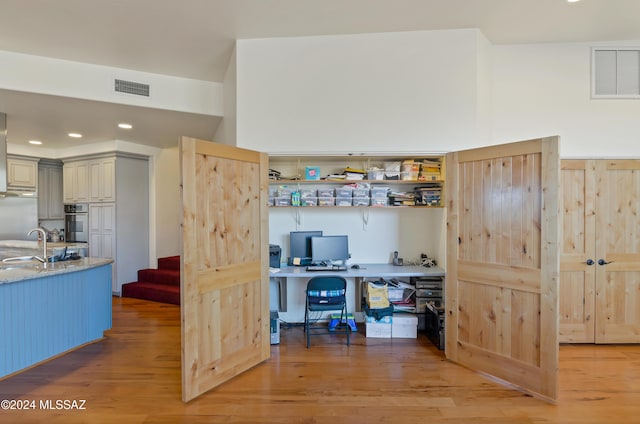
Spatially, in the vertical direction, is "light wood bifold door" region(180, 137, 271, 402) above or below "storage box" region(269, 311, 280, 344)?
above

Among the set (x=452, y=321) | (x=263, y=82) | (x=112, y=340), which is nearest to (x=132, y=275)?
(x=112, y=340)

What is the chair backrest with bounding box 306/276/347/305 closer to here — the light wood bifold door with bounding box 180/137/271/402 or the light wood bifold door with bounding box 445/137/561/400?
the light wood bifold door with bounding box 180/137/271/402

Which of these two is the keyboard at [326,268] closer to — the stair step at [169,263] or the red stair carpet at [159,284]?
the red stair carpet at [159,284]

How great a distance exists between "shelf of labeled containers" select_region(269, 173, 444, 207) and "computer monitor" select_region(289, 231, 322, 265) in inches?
15.4

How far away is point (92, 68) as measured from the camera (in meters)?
3.46

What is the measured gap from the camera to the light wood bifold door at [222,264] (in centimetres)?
234

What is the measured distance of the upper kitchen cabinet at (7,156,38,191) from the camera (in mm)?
5465

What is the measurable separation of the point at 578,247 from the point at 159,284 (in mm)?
6277

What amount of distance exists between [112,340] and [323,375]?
8.72 feet

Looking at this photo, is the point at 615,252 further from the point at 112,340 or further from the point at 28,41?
the point at 28,41

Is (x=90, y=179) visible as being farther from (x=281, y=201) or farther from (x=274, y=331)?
(x=274, y=331)

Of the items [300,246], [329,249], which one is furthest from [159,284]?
[329,249]

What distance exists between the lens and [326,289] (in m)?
3.20

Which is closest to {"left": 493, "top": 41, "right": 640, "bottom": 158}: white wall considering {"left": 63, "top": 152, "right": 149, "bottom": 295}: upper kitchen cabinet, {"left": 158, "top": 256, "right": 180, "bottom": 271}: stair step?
{"left": 158, "top": 256, "right": 180, "bottom": 271}: stair step
